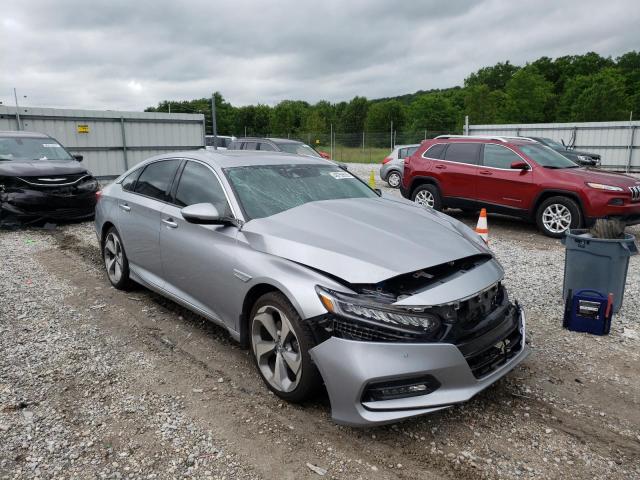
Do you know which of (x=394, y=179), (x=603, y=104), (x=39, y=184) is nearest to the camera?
(x=39, y=184)

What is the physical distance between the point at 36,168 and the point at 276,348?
7915mm

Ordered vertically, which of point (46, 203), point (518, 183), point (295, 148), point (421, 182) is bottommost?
point (46, 203)

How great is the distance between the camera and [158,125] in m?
16.6

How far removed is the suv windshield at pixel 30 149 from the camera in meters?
9.57

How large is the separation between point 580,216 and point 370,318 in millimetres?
7028

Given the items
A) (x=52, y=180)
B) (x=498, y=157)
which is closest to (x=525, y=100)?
(x=498, y=157)

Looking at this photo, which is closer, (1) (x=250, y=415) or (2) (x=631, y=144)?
(1) (x=250, y=415)

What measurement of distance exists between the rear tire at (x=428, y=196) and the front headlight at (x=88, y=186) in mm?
6564

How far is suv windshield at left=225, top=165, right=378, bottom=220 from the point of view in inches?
150

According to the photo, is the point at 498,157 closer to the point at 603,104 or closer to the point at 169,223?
the point at 169,223

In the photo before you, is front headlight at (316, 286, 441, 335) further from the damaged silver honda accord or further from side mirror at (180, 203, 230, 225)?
side mirror at (180, 203, 230, 225)

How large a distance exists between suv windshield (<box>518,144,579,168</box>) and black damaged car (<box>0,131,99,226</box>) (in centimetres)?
855

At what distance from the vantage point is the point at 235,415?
3.17 m

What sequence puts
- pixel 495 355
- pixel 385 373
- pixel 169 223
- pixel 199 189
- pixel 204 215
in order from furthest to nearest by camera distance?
pixel 169 223 → pixel 199 189 → pixel 204 215 → pixel 495 355 → pixel 385 373
